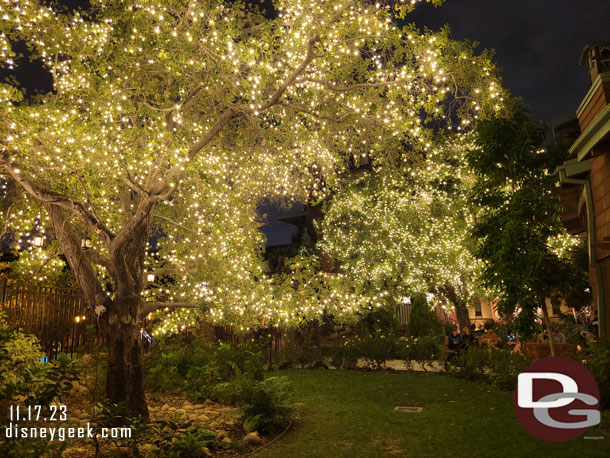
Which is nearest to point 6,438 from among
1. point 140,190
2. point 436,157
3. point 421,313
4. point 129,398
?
point 129,398

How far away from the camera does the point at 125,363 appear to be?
7535 millimetres

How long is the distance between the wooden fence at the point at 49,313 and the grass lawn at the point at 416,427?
5.38 meters

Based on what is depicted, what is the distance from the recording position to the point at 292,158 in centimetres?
1036

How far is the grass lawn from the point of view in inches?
243

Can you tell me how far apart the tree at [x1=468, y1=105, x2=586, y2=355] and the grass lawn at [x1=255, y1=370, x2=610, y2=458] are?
2190 millimetres

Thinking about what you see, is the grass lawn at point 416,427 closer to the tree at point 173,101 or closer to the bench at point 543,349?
the bench at point 543,349

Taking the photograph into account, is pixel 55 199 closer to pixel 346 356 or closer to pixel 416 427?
pixel 416 427

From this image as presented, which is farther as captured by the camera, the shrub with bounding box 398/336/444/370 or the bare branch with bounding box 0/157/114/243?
the shrub with bounding box 398/336/444/370

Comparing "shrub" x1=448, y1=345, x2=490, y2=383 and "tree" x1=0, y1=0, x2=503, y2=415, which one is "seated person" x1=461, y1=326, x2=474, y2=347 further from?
"tree" x1=0, y1=0, x2=503, y2=415

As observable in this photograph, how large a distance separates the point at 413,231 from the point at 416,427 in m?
11.7

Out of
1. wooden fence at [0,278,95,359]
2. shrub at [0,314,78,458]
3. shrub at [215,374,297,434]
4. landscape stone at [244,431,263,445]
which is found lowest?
landscape stone at [244,431,263,445]

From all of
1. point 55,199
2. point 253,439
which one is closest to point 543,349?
point 253,439

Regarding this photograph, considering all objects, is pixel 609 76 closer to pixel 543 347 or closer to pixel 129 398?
pixel 543 347

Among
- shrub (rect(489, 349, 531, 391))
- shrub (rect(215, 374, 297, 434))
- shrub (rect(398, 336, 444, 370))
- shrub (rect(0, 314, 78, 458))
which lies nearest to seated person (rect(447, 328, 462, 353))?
shrub (rect(398, 336, 444, 370))
